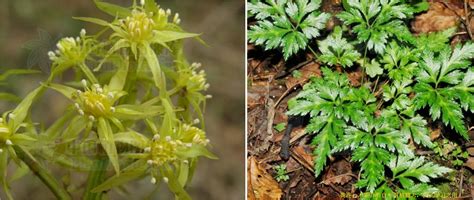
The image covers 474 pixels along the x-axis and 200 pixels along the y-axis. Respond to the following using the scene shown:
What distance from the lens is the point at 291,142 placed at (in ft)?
5.79

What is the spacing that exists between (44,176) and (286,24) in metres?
0.72

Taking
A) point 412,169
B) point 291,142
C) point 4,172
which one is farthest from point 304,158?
point 4,172

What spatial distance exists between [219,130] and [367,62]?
1.45 ft

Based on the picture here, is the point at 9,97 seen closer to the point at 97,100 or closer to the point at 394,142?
the point at 97,100

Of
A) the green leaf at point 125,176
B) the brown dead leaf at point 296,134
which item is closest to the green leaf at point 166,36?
the green leaf at point 125,176

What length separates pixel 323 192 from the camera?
1.76 meters

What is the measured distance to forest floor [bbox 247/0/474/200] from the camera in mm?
1752

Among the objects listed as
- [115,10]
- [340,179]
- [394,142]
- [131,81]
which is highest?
[115,10]

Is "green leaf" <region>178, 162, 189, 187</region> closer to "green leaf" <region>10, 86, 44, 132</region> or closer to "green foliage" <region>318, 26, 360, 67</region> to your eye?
"green leaf" <region>10, 86, 44, 132</region>

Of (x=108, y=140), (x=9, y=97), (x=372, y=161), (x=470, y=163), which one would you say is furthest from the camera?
(x=470, y=163)

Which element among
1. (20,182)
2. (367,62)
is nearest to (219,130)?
(367,62)

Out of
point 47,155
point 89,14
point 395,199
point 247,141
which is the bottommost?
point 395,199

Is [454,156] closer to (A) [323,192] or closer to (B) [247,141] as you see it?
(A) [323,192]

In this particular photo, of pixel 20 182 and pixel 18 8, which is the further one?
pixel 18 8
